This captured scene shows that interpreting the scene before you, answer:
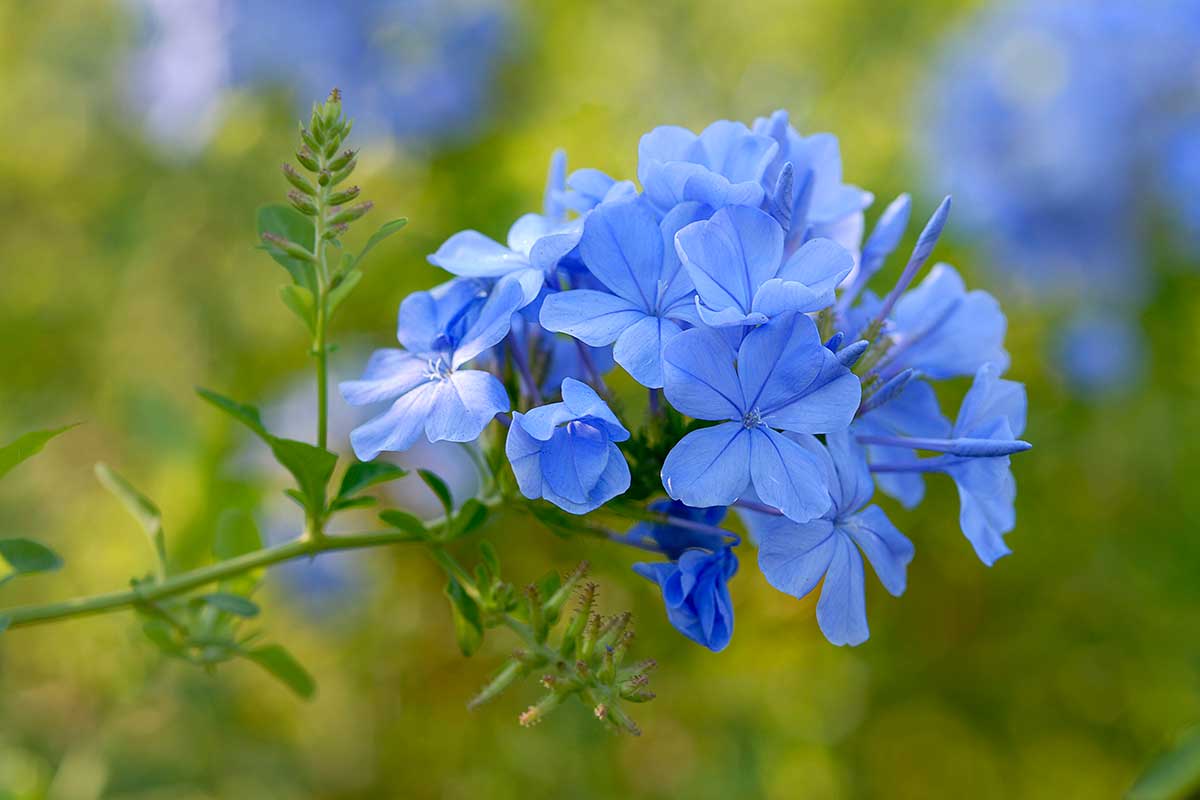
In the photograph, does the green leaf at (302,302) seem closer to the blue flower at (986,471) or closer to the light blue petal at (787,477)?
the light blue petal at (787,477)

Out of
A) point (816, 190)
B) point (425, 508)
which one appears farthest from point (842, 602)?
point (425, 508)

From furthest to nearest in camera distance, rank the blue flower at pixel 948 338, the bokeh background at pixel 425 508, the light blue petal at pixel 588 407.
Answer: the bokeh background at pixel 425 508 < the blue flower at pixel 948 338 < the light blue petal at pixel 588 407

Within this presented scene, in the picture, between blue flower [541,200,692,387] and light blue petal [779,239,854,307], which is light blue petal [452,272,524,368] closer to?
blue flower [541,200,692,387]

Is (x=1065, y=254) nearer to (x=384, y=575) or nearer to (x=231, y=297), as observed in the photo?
(x=384, y=575)

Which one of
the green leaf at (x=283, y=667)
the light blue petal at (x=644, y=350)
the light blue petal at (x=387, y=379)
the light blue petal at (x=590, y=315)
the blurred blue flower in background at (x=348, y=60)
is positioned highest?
the blurred blue flower in background at (x=348, y=60)

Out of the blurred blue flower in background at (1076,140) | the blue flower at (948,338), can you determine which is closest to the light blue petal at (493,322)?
the blue flower at (948,338)

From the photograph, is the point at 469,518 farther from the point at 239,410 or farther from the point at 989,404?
the point at 989,404

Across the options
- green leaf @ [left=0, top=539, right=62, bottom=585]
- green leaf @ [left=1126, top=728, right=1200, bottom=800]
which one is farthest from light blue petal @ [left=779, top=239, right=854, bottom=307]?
green leaf @ [left=1126, top=728, right=1200, bottom=800]
